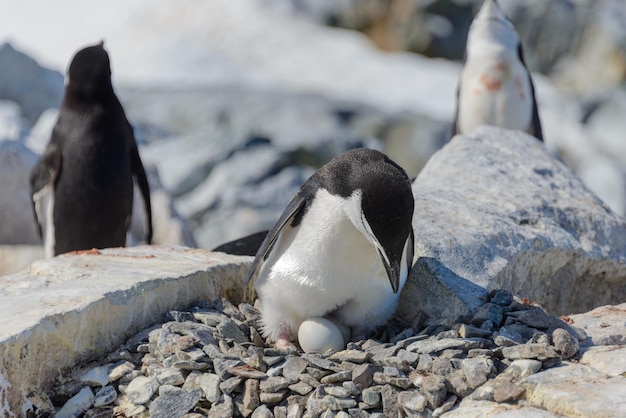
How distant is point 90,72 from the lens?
5.96 metres

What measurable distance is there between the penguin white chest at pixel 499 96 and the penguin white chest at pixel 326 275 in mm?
4340

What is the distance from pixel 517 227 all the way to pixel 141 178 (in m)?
3.00

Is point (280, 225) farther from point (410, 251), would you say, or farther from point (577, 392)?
point (577, 392)

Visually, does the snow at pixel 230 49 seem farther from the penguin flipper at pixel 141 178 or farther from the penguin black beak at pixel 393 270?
the penguin black beak at pixel 393 270

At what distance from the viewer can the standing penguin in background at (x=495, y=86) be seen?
7664mm

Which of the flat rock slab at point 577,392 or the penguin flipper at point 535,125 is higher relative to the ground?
the flat rock slab at point 577,392

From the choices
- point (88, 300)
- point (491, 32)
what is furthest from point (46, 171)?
point (491, 32)

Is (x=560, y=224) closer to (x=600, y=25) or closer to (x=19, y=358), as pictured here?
(x=19, y=358)

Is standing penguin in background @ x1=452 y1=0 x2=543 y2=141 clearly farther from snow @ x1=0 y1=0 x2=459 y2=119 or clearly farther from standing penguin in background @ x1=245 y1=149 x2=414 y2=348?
snow @ x1=0 y1=0 x2=459 y2=119

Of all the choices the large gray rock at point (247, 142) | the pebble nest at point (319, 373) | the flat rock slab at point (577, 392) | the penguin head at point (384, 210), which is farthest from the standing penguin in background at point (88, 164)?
the flat rock slab at point (577, 392)

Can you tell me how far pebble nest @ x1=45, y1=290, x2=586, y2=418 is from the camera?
2977mm

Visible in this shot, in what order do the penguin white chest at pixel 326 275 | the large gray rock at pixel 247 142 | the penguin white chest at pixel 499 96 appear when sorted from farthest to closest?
the large gray rock at pixel 247 142 → the penguin white chest at pixel 499 96 → the penguin white chest at pixel 326 275

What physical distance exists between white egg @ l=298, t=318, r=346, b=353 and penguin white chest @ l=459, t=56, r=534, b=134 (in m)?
4.47

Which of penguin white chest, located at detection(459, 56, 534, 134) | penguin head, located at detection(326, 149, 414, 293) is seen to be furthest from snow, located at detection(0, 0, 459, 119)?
penguin head, located at detection(326, 149, 414, 293)
